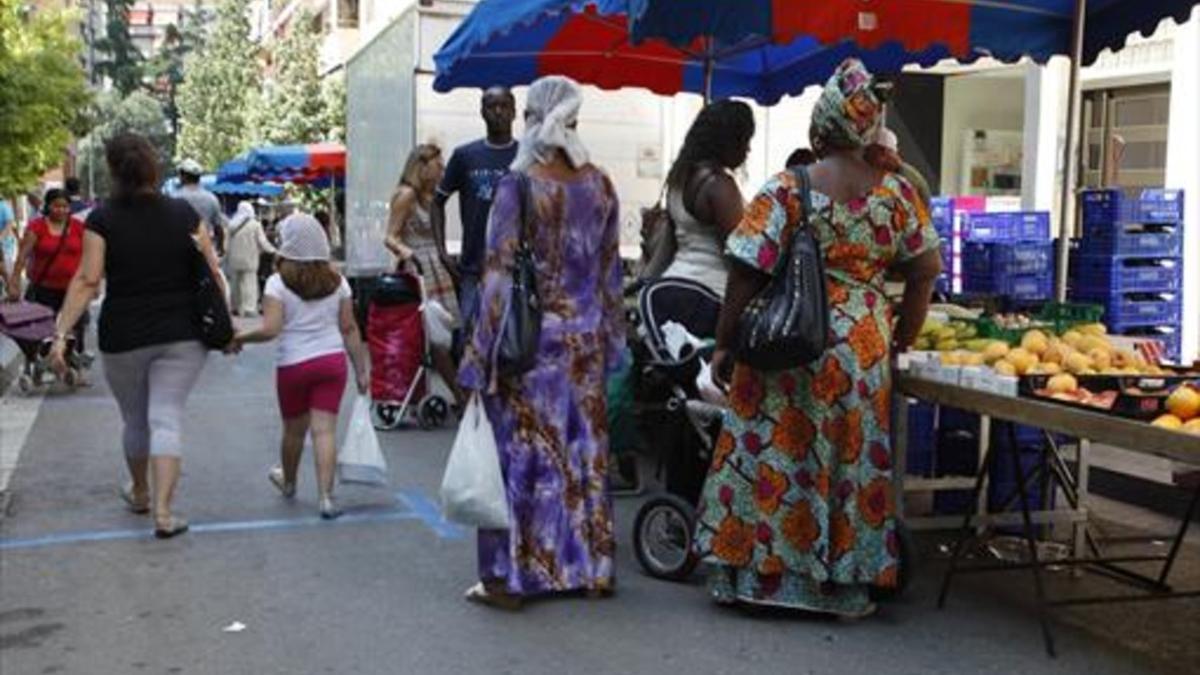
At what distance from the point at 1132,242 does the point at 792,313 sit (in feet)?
16.2

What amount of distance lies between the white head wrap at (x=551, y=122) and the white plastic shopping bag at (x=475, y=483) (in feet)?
3.40

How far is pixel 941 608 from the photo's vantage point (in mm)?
5035

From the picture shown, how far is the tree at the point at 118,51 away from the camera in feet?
284

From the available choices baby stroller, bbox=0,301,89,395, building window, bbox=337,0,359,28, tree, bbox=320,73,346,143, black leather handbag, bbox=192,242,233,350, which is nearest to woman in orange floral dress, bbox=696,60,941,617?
black leather handbag, bbox=192,242,233,350

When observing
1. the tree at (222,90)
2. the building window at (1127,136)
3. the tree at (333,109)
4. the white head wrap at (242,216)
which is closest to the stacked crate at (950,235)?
the building window at (1127,136)

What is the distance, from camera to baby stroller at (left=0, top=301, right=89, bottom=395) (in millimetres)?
10102

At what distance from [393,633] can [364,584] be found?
0.66 metres

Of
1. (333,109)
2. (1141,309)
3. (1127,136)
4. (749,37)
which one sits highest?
(333,109)

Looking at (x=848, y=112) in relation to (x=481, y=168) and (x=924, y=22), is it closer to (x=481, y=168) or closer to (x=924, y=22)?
(x=924, y=22)

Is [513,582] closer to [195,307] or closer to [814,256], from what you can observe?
[814,256]

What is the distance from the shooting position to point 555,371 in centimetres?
494

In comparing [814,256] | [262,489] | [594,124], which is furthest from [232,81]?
[814,256]

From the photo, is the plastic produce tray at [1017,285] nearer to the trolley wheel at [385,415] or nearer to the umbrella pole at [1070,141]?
the umbrella pole at [1070,141]

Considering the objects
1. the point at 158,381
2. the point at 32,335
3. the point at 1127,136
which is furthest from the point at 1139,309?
the point at 32,335
